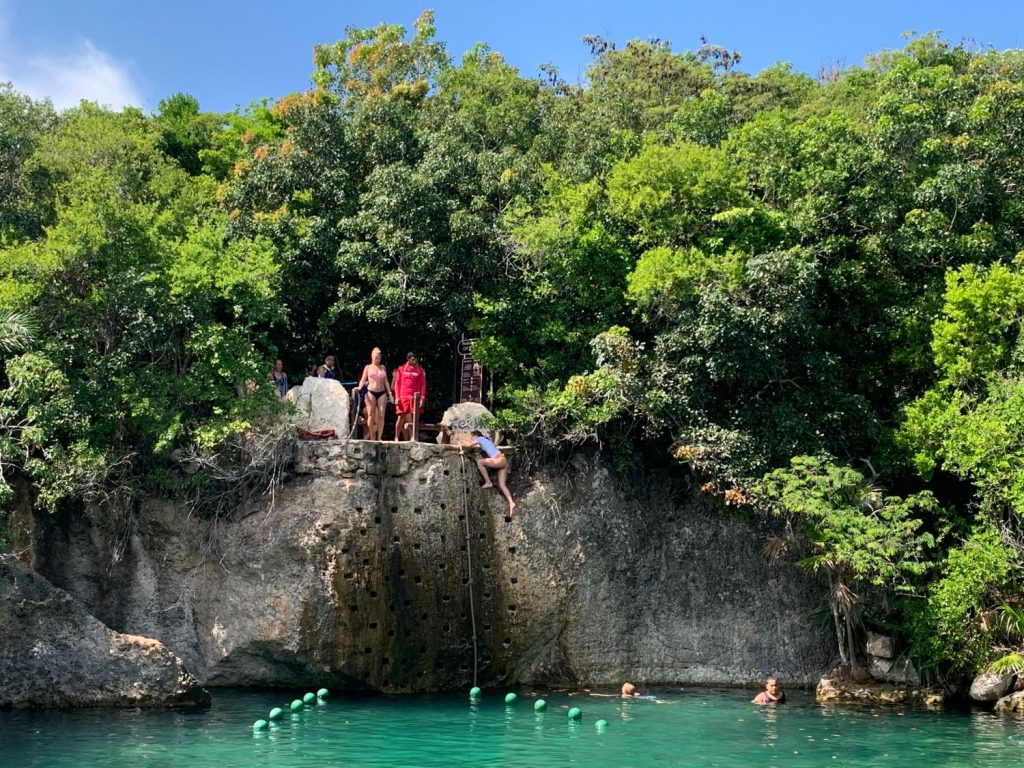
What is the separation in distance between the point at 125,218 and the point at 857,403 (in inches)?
560

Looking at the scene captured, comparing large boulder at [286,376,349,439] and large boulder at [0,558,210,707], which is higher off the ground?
large boulder at [286,376,349,439]

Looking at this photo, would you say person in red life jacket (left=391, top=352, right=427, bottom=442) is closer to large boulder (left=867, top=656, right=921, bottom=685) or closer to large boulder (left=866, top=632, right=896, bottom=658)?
large boulder (left=866, top=632, right=896, bottom=658)

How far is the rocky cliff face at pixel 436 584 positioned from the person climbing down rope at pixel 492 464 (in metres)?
0.22

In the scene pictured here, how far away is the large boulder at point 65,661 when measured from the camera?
65.2ft

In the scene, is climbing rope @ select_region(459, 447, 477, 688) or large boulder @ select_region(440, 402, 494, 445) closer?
climbing rope @ select_region(459, 447, 477, 688)

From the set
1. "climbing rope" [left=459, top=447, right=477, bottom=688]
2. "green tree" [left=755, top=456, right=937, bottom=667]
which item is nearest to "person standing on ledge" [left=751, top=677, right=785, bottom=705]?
"green tree" [left=755, top=456, right=937, bottom=667]

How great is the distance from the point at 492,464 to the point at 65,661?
8.07m

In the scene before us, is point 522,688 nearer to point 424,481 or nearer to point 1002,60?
point 424,481

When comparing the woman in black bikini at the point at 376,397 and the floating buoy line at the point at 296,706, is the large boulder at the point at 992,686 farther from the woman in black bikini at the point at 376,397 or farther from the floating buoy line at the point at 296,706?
the woman in black bikini at the point at 376,397

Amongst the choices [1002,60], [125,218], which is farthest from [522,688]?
[1002,60]

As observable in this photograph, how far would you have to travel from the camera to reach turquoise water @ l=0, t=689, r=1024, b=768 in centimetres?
1655

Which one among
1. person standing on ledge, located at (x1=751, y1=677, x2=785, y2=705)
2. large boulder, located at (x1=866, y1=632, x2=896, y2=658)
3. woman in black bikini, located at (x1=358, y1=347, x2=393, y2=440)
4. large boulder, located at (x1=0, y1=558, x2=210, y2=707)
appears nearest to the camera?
large boulder, located at (x1=0, y1=558, x2=210, y2=707)

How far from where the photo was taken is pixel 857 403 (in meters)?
24.1

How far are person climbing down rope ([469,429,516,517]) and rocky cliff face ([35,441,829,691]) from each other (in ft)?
0.73
